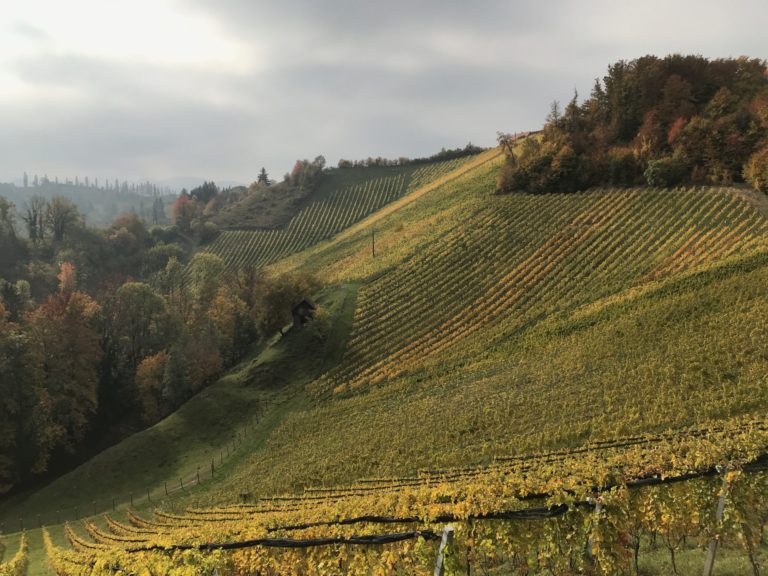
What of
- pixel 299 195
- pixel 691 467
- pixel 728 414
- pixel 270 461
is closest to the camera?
pixel 691 467

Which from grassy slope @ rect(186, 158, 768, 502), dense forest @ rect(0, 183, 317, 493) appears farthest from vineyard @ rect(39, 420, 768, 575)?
dense forest @ rect(0, 183, 317, 493)

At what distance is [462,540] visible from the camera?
31.2 feet

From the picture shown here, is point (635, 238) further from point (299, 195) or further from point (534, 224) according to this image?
point (299, 195)

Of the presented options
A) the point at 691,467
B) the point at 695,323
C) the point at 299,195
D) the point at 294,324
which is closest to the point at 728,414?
the point at 695,323

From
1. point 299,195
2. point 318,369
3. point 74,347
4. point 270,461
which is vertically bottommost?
point 270,461

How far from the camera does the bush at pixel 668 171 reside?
5456 centimetres

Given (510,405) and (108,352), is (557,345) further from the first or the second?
(108,352)

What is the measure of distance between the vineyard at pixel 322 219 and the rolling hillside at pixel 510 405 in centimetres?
4921

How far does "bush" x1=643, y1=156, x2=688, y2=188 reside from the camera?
54.6 metres

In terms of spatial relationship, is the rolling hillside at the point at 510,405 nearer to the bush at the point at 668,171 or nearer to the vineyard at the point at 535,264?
the vineyard at the point at 535,264

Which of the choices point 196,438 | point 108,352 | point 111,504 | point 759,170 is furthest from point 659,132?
point 108,352

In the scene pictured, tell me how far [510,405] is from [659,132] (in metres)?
49.0

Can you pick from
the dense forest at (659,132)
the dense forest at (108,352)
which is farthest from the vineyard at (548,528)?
the dense forest at (659,132)

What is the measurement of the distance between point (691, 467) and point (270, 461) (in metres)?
32.8
